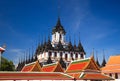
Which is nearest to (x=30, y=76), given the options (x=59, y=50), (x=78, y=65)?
(x=78, y=65)

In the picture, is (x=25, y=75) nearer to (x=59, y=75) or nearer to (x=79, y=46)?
(x=59, y=75)

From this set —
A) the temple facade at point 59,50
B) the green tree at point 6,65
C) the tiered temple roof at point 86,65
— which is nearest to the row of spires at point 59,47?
the temple facade at point 59,50

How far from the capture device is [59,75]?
27594 millimetres

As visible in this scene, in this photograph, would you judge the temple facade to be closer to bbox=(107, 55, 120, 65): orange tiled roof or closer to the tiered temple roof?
bbox=(107, 55, 120, 65): orange tiled roof

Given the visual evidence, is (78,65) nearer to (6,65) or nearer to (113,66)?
(113,66)

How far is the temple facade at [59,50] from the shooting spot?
62.5m

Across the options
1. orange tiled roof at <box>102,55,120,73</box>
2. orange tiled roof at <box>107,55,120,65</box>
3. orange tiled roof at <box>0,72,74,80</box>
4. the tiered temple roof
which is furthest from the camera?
orange tiled roof at <box>107,55,120,65</box>

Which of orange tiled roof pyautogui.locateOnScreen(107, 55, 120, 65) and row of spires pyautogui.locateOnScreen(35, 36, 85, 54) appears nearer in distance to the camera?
orange tiled roof pyautogui.locateOnScreen(107, 55, 120, 65)

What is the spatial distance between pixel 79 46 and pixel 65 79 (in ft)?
142

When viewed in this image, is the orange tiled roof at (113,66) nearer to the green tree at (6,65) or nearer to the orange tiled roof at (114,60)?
the orange tiled roof at (114,60)

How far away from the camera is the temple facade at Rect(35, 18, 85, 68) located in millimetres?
62531

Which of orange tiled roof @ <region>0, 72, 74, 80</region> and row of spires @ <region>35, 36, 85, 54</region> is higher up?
row of spires @ <region>35, 36, 85, 54</region>

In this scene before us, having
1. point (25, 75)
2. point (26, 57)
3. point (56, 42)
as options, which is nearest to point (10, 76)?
point (25, 75)

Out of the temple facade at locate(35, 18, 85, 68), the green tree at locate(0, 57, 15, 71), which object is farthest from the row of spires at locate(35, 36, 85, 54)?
the green tree at locate(0, 57, 15, 71)
